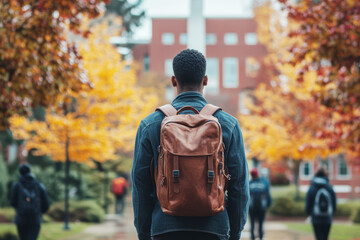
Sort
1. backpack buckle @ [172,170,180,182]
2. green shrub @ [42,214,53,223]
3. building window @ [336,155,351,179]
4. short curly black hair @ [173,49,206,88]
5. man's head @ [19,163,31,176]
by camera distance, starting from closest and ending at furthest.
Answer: backpack buckle @ [172,170,180,182] → short curly black hair @ [173,49,206,88] → man's head @ [19,163,31,176] → green shrub @ [42,214,53,223] → building window @ [336,155,351,179]

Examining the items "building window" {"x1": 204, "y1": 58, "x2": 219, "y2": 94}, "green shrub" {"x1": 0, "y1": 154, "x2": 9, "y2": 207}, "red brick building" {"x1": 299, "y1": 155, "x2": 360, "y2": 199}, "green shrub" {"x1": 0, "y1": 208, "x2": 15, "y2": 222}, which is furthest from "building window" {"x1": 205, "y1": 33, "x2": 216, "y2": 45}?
"green shrub" {"x1": 0, "y1": 208, "x2": 15, "y2": 222}

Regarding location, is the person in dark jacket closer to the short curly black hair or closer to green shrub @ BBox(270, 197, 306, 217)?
the short curly black hair

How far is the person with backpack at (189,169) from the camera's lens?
290cm

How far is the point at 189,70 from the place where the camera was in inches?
128

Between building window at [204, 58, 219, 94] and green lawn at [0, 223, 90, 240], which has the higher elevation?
building window at [204, 58, 219, 94]

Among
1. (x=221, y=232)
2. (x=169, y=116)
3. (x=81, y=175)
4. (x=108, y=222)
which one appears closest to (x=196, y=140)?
(x=169, y=116)

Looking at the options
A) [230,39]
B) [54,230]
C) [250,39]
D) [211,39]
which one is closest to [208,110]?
[54,230]

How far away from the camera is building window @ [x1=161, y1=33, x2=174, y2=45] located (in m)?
50.0

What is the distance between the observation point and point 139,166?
3.17 meters

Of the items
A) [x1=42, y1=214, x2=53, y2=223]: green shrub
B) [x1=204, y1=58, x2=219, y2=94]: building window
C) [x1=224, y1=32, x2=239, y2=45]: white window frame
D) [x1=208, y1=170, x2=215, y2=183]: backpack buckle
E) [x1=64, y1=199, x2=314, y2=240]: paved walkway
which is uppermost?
[x1=224, y1=32, x2=239, y2=45]: white window frame

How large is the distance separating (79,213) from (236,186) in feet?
53.8

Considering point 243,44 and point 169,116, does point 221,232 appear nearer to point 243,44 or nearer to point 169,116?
point 169,116

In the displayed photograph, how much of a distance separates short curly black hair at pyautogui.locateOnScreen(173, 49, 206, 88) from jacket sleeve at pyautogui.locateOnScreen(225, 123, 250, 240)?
377 mm

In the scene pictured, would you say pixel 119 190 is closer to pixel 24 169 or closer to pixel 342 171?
pixel 24 169
